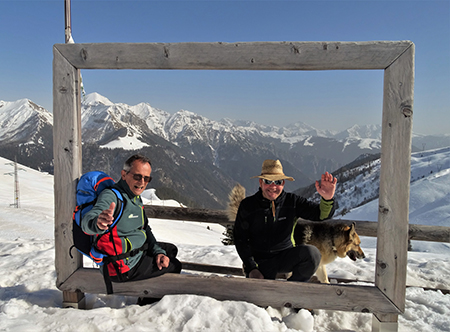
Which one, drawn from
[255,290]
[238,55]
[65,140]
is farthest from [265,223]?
[65,140]

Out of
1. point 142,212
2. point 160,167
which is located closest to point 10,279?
point 142,212

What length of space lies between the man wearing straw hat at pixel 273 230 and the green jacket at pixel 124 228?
1.04m

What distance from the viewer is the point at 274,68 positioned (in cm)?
277

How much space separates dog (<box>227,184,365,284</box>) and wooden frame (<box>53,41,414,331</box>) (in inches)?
40.6

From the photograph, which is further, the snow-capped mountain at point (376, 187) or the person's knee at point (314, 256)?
Answer: the snow-capped mountain at point (376, 187)

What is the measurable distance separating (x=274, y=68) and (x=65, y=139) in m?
2.15

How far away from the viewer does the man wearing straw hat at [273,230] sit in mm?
3163

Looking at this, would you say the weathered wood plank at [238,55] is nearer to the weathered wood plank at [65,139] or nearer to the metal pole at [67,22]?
the weathered wood plank at [65,139]

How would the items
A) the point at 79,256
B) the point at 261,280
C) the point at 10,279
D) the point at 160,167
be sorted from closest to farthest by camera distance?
the point at 261,280, the point at 79,256, the point at 10,279, the point at 160,167

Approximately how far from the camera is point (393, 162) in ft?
8.82

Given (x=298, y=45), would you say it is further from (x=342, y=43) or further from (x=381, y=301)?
A: (x=381, y=301)

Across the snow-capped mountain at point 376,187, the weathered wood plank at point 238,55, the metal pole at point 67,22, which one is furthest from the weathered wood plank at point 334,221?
the snow-capped mountain at point 376,187

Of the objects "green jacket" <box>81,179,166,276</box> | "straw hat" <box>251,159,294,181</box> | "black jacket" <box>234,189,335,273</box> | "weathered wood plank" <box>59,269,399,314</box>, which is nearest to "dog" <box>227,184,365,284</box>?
"black jacket" <box>234,189,335,273</box>

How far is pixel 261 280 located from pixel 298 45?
225 centimetres
